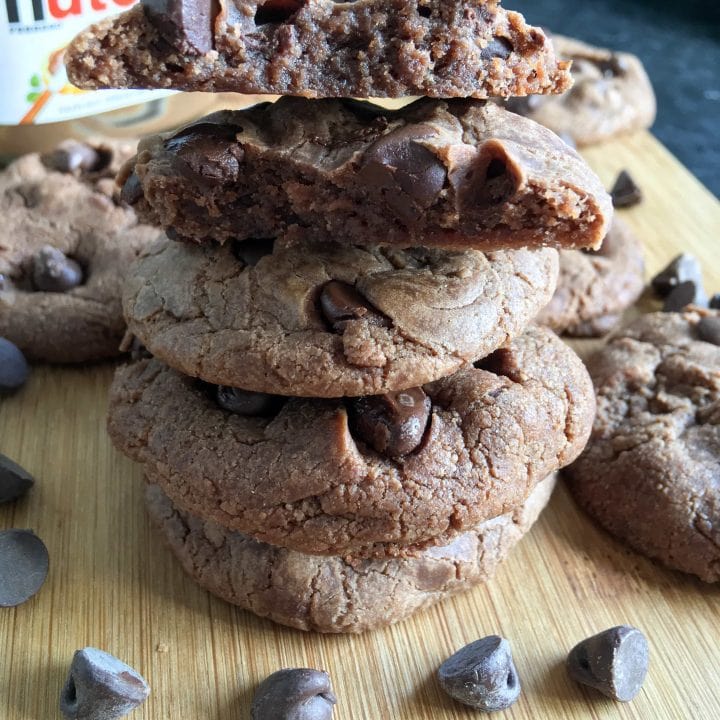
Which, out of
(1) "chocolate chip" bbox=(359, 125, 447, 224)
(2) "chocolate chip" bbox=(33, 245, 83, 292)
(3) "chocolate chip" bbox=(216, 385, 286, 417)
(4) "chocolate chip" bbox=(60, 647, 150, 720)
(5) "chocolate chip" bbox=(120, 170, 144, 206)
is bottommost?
(4) "chocolate chip" bbox=(60, 647, 150, 720)

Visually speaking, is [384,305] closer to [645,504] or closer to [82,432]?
[645,504]

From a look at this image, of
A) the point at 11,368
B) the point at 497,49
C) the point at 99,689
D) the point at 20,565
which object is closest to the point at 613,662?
the point at 99,689

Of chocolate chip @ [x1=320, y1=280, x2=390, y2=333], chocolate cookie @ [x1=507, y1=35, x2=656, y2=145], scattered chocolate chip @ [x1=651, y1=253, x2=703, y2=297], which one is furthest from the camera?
chocolate cookie @ [x1=507, y1=35, x2=656, y2=145]

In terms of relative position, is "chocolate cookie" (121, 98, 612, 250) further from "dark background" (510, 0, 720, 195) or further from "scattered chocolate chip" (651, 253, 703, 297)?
"dark background" (510, 0, 720, 195)

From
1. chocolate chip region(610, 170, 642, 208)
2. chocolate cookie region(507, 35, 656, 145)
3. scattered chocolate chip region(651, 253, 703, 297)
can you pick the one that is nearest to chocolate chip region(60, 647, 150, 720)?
scattered chocolate chip region(651, 253, 703, 297)

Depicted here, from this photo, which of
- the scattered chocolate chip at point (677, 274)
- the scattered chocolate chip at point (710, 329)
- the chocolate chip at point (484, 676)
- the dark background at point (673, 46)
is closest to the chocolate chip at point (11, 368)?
the chocolate chip at point (484, 676)
